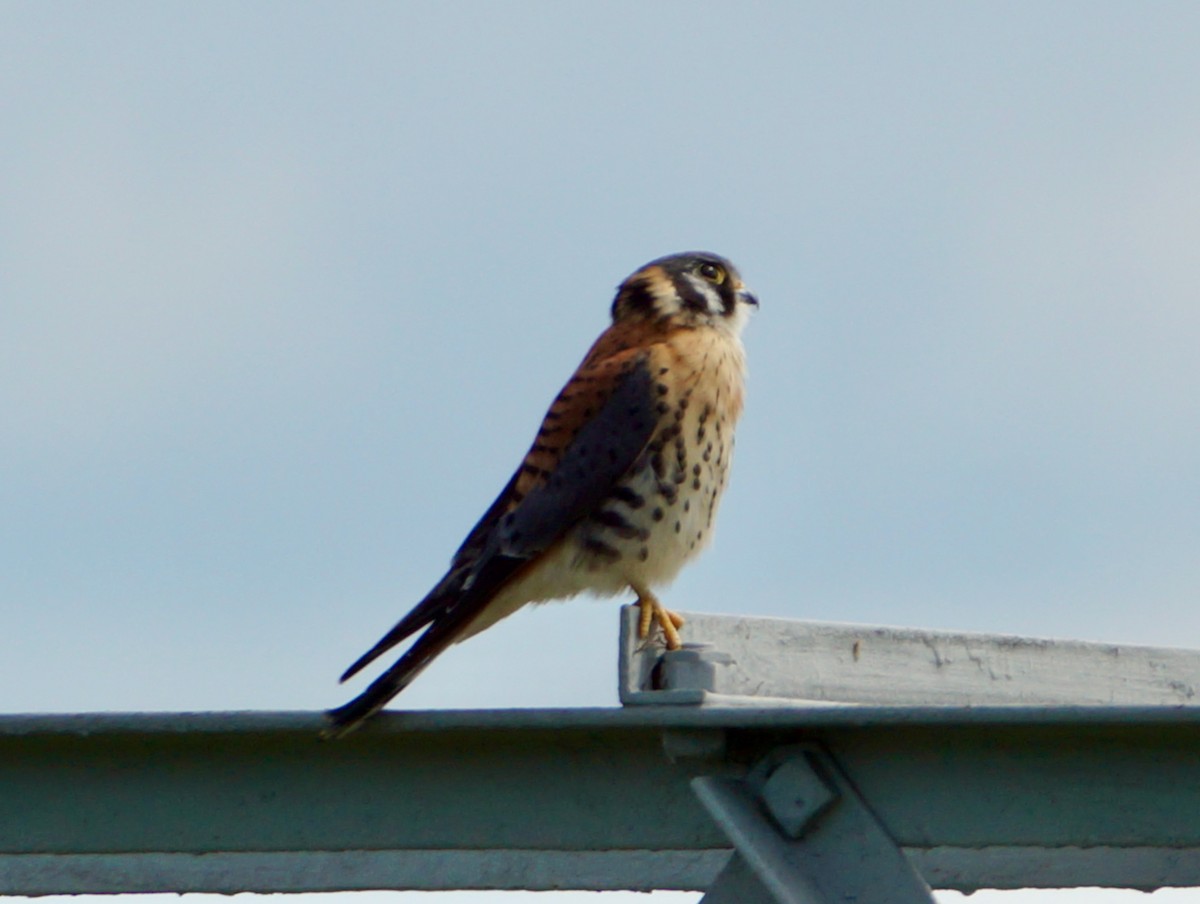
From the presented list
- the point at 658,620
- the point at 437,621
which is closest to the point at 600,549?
the point at 658,620

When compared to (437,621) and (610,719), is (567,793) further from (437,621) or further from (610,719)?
(437,621)

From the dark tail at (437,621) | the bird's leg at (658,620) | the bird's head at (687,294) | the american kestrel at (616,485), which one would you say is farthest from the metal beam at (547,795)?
the bird's head at (687,294)

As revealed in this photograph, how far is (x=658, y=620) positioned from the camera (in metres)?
3.39

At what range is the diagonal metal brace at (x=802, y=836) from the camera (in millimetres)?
1767

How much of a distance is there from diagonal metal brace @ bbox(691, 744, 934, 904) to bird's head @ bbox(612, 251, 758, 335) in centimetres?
255

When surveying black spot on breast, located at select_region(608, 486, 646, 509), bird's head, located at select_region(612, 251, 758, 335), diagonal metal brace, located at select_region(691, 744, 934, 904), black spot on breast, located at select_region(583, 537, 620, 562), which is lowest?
diagonal metal brace, located at select_region(691, 744, 934, 904)

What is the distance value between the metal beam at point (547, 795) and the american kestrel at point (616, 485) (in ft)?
4.76

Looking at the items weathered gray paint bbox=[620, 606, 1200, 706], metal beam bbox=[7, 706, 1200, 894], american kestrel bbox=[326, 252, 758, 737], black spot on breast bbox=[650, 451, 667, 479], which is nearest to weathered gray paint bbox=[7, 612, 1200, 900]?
metal beam bbox=[7, 706, 1200, 894]

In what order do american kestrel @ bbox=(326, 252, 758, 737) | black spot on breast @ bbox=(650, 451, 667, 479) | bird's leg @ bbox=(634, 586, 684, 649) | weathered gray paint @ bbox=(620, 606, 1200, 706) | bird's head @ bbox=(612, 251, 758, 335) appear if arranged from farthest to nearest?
bird's head @ bbox=(612, 251, 758, 335)
black spot on breast @ bbox=(650, 451, 667, 479)
american kestrel @ bbox=(326, 252, 758, 737)
bird's leg @ bbox=(634, 586, 684, 649)
weathered gray paint @ bbox=(620, 606, 1200, 706)

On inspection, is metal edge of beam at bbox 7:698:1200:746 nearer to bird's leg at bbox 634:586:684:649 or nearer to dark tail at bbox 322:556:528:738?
dark tail at bbox 322:556:528:738

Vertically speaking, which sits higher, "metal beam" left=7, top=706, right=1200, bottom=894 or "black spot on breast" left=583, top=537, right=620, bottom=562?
"black spot on breast" left=583, top=537, right=620, bottom=562

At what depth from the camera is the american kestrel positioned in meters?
3.75

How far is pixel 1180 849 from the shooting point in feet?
5.78

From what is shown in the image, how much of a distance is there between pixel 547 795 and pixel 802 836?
31 centimetres
